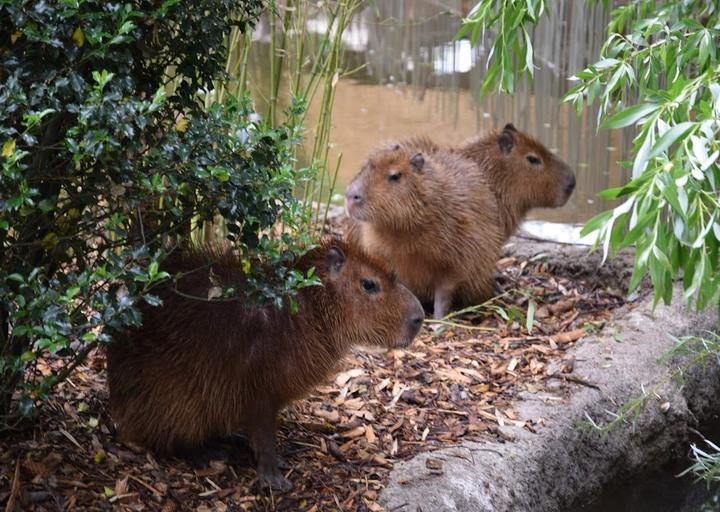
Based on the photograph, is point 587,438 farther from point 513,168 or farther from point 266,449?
point 513,168

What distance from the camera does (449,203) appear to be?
612 cm

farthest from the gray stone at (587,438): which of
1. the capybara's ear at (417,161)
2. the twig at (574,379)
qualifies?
the capybara's ear at (417,161)

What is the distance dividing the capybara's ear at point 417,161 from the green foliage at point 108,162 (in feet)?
7.90

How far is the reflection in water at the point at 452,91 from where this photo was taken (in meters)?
8.09

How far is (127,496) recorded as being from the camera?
364cm

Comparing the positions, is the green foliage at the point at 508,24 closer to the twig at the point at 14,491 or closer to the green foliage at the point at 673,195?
the green foliage at the point at 673,195

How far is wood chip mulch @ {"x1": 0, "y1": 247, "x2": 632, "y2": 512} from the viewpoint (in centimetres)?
366

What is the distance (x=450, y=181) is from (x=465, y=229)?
300 mm

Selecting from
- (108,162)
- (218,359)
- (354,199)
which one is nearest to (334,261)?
(218,359)

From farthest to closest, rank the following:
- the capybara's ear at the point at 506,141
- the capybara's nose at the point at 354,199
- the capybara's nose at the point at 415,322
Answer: the capybara's ear at the point at 506,141 < the capybara's nose at the point at 354,199 < the capybara's nose at the point at 415,322

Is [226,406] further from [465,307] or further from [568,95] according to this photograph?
[465,307]

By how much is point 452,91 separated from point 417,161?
A: 11.7 feet

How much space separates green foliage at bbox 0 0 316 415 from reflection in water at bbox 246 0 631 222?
3.69m

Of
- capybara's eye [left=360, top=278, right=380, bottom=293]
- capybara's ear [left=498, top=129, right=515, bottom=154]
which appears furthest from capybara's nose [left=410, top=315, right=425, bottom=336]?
capybara's ear [left=498, top=129, right=515, bottom=154]
